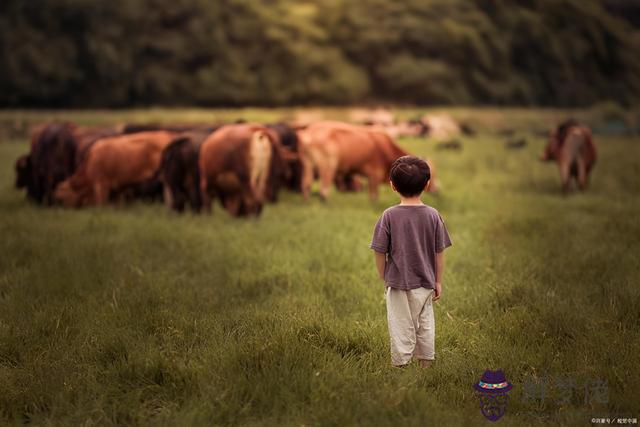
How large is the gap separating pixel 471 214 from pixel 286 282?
4936 mm

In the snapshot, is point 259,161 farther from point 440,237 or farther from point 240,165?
point 440,237

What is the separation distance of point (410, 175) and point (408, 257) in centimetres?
51

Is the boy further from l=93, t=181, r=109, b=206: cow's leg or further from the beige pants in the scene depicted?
l=93, t=181, r=109, b=206: cow's leg

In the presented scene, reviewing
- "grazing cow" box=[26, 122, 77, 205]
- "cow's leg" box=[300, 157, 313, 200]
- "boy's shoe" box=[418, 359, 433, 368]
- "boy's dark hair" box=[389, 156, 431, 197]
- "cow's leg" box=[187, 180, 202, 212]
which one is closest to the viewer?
"boy's dark hair" box=[389, 156, 431, 197]

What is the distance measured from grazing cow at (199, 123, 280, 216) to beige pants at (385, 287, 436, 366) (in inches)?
267

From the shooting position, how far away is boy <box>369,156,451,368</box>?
159 inches

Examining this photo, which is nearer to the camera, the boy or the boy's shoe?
the boy

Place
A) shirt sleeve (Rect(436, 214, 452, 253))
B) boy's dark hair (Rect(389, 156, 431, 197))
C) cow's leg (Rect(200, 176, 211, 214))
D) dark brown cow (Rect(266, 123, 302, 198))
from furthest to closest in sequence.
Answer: dark brown cow (Rect(266, 123, 302, 198)) → cow's leg (Rect(200, 176, 211, 214)) → shirt sleeve (Rect(436, 214, 452, 253)) → boy's dark hair (Rect(389, 156, 431, 197))

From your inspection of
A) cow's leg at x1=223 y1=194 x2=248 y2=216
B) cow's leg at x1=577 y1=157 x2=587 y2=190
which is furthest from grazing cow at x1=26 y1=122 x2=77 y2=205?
cow's leg at x1=577 y1=157 x2=587 y2=190

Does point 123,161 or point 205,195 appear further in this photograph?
point 123,161

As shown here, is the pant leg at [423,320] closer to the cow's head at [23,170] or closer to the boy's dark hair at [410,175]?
the boy's dark hair at [410,175]

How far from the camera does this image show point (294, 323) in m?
4.81

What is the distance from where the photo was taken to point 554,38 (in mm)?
58062

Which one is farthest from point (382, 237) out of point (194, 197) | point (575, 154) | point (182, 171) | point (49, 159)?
point (49, 159)
